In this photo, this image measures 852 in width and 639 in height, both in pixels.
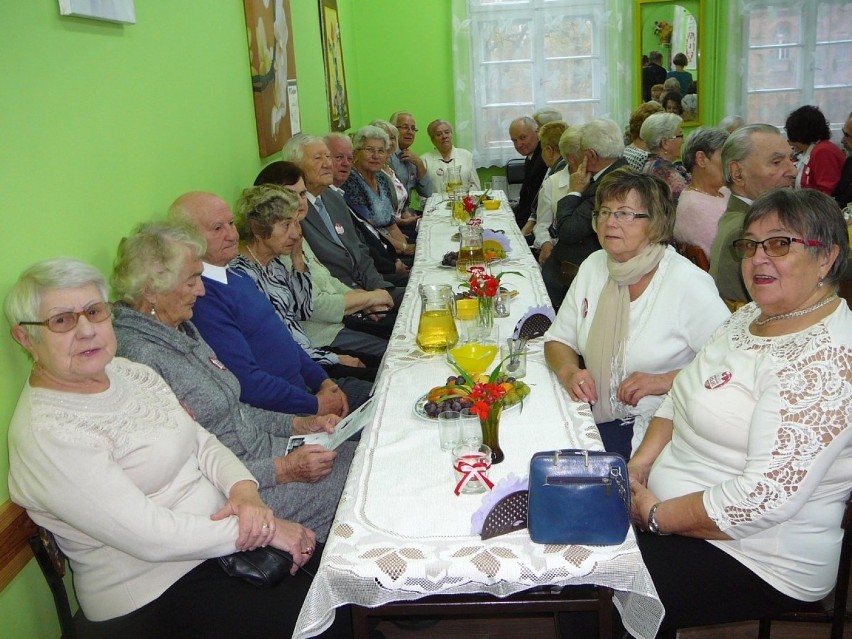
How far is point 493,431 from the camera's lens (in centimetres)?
165

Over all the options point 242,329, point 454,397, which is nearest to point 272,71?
point 242,329

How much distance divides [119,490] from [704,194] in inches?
110

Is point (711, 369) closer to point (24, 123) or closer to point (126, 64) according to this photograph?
point (24, 123)

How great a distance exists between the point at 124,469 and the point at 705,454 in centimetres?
128

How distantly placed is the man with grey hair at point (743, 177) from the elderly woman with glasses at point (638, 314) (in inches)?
25.8

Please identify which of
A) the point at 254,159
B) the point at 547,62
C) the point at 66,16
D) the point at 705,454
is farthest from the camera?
the point at 547,62

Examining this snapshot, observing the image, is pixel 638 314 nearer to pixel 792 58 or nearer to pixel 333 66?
pixel 333 66

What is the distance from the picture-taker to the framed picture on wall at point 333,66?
5969mm

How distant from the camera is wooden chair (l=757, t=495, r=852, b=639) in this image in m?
1.61

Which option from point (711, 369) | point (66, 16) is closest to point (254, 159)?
point (66, 16)

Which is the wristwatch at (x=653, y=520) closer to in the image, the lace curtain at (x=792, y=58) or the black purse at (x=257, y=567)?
the black purse at (x=257, y=567)

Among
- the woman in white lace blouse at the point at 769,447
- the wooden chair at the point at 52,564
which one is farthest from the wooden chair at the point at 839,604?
the wooden chair at the point at 52,564

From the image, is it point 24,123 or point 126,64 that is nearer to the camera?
point 24,123

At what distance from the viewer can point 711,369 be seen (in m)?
1.76
